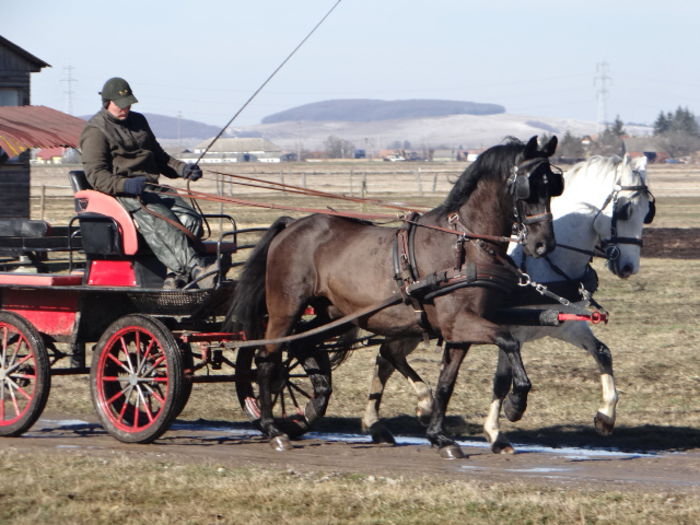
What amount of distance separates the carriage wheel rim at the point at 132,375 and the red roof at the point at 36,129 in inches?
238

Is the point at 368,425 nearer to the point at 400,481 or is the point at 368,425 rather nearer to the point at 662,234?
the point at 400,481

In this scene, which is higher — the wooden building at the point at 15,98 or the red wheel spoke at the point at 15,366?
the wooden building at the point at 15,98

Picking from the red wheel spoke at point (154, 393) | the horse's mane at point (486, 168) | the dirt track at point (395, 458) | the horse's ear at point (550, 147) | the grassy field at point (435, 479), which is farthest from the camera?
the red wheel spoke at point (154, 393)

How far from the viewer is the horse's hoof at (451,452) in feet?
25.4

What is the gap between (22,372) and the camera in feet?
29.1

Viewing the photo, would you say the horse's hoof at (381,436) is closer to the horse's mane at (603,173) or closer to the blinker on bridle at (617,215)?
the blinker on bridle at (617,215)

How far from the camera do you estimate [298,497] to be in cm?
640

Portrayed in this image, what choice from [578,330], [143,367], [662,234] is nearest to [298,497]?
[143,367]

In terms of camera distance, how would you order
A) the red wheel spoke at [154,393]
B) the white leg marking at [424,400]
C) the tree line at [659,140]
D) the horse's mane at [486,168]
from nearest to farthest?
the horse's mane at [486,168] → the red wheel spoke at [154,393] → the white leg marking at [424,400] → the tree line at [659,140]

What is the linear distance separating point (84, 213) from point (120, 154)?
54 cm

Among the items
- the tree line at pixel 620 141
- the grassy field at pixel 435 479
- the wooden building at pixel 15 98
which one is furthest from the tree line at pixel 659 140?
the grassy field at pixel 435 479

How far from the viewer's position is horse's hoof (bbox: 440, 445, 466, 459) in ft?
25.4

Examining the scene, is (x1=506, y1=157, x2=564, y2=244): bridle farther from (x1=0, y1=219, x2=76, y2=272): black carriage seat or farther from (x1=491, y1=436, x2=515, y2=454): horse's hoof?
(x1=0, y1=219, x2=76, y2=272): black carriage seat

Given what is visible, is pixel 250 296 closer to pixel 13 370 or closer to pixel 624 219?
pixel 13 370
